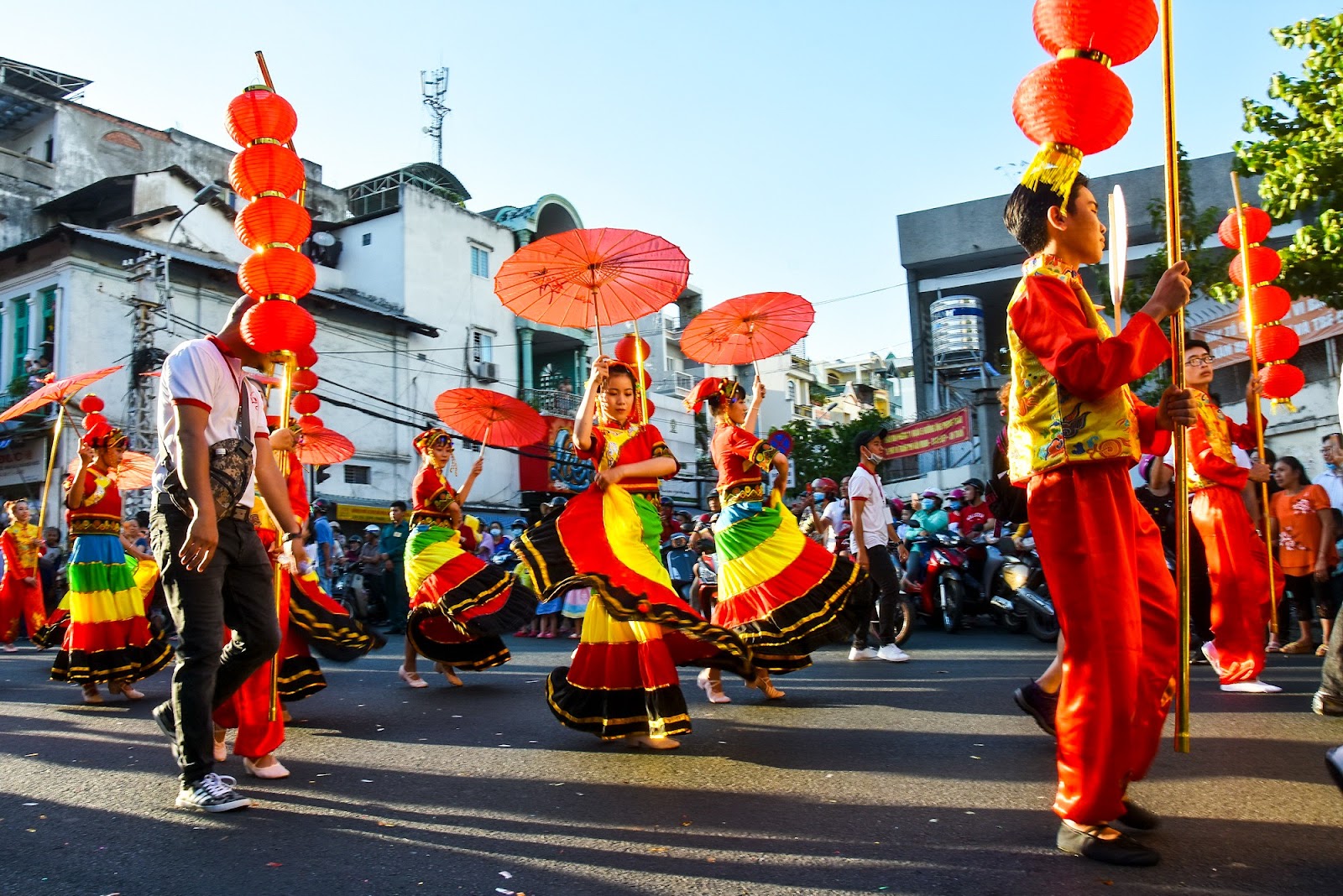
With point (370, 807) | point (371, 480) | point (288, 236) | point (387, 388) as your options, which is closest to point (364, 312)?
point (387, 388)

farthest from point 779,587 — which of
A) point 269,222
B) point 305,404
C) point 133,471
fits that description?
point 133,471

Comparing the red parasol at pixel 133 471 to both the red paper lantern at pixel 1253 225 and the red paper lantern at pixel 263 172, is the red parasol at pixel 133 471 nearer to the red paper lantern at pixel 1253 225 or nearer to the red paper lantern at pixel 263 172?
the red paper lantern at pixel 263 172

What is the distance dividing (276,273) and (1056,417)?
3822 millimetres

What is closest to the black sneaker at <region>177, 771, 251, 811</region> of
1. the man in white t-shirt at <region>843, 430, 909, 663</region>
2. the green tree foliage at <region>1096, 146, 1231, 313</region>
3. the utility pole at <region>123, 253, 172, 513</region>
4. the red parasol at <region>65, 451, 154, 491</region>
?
the red parasol at <region>65, 451, 154, 491</region>

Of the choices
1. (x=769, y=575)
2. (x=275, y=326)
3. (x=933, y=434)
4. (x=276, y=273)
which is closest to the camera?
(x=275, y=326)

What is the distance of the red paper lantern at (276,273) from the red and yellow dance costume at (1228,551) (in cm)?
485

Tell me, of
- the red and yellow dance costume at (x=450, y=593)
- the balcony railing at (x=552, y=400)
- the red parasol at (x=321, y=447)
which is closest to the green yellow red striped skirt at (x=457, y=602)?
the red and yellow dance costume at (x=450, y=593)

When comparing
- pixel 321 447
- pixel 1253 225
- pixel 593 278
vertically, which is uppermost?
pixel 1253 225

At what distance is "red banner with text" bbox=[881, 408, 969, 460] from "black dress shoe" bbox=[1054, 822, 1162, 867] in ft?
56.4

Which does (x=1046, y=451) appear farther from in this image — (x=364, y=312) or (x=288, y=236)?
(x=364, y=312)

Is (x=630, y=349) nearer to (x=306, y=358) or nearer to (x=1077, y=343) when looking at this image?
(x=306, y=358)

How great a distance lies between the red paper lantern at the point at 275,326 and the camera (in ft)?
14.5

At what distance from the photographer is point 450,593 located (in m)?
7.28

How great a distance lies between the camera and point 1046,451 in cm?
332
